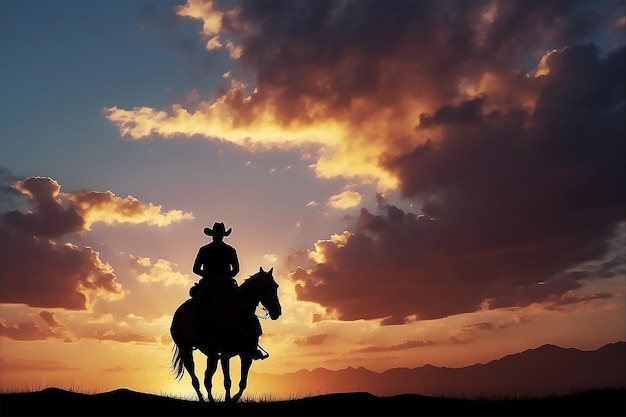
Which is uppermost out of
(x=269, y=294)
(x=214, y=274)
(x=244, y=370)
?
(x=214, y=274)

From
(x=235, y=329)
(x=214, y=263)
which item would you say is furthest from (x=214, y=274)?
(x=235, y=329)

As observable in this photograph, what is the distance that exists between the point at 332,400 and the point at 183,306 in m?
5.46

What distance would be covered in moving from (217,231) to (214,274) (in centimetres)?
138

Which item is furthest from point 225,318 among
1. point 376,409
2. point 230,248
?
point 376,409

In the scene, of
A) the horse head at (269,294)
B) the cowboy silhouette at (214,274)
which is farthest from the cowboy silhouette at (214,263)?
the horse head at (269,294)

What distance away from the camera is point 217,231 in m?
19.5

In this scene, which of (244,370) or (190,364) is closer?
(244,370)

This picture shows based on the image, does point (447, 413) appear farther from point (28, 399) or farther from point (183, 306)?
point (28, 399)

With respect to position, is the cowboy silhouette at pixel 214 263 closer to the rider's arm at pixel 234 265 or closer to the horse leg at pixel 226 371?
the rider's arm at pixel 234 265

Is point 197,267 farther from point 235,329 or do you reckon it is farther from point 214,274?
point 235,329

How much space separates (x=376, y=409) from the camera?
16219mm

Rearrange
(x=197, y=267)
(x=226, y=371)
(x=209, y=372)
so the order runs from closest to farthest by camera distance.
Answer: (x=226, y=371), (x=209, y=372), (x=197, y=267)

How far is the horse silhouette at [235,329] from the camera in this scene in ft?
55.3

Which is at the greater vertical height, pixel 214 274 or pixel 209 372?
pixel 214 274
